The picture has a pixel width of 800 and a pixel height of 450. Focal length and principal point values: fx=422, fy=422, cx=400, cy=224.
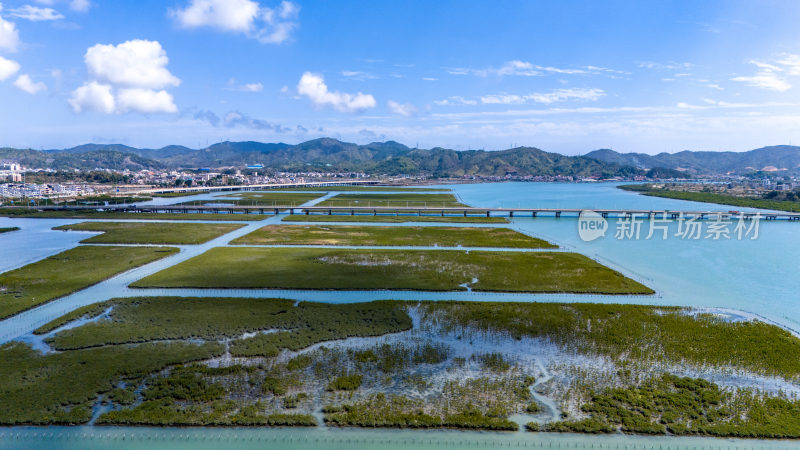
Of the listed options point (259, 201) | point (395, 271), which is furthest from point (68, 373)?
point (259, 201)

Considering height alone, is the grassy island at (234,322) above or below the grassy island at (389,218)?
below

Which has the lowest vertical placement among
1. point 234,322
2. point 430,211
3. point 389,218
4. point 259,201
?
point 234,322

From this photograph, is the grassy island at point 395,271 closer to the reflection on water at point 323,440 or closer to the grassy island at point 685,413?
the grassy island at point 685,413

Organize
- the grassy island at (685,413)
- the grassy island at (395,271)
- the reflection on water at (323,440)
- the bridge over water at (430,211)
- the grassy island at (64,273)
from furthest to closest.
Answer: the bridge over water at (430,211) < the grassy island at (395,271) < the grassy island at (64,273) < the grassy island at (685,413) < the reflection on water at (323,440)

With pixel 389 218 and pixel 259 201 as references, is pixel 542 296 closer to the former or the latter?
pixel 389 218

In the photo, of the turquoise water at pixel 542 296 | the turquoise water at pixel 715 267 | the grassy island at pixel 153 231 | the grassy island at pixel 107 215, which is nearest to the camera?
the turquoise water at pixel 542 296

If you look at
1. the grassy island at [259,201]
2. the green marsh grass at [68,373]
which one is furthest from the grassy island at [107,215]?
the green marsh grass at [68,373]

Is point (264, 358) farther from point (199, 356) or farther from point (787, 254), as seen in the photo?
point (787, 254)

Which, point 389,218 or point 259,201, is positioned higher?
point 259,201
